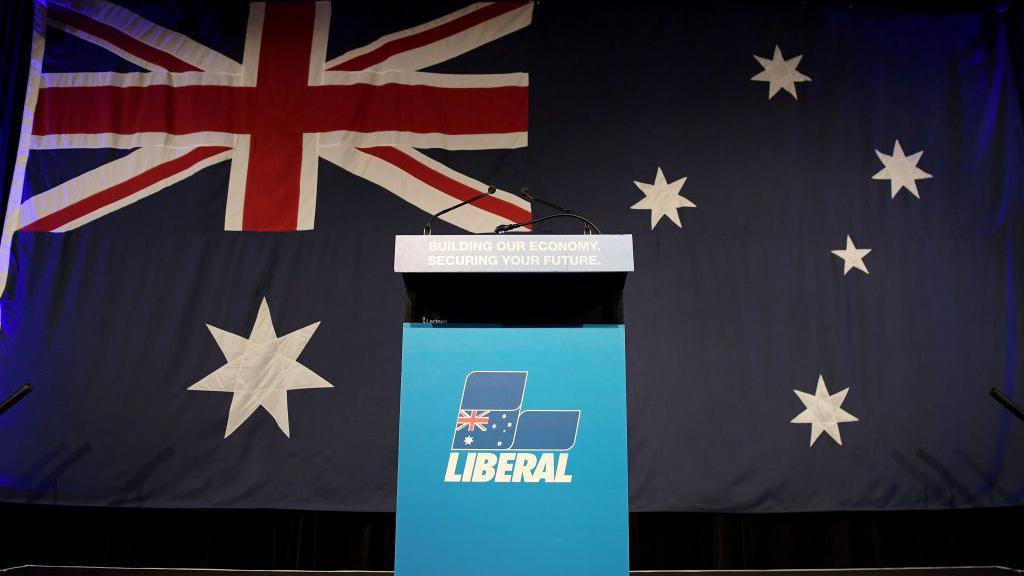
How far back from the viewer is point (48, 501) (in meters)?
2.86

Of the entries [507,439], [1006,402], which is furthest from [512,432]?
[1006,402]

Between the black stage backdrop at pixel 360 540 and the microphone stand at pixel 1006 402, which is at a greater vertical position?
the microphone stand at pixel 1006 402

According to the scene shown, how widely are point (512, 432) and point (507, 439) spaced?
0.02 m

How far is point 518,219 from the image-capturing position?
3.07 meters

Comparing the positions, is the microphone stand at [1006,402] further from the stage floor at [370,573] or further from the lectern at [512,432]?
the lectern at [512,432]

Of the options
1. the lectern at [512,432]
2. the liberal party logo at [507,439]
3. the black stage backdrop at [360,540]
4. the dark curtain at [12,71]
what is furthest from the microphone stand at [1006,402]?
the dark curtain at [12,71]

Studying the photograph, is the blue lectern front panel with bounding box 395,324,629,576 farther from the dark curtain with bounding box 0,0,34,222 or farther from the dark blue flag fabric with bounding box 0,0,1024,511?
the dark curtain with bounding box 0,0,34,222

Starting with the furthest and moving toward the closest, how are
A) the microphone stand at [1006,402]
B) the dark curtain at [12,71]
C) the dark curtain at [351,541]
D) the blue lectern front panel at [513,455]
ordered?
the dark curtain at [12,71]
the dark curtain at [351,541]
the microphone stand at [1006,402]
the blue lectern front panel at [513,455]

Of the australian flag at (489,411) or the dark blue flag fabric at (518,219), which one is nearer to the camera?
the australian flag at (489,411)

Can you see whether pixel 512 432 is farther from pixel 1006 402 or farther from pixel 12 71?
pixel 12 71

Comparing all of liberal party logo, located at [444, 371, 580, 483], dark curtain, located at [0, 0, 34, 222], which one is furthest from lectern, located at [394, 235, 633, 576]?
dark curtain, located at [0, 0, 34, 222]

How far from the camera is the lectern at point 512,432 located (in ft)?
4.80

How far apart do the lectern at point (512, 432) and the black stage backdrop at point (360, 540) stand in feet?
5.09

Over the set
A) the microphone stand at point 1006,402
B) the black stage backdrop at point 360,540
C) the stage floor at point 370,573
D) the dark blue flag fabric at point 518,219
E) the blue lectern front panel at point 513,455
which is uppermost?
the dark blue flag fabric at point 518,219
